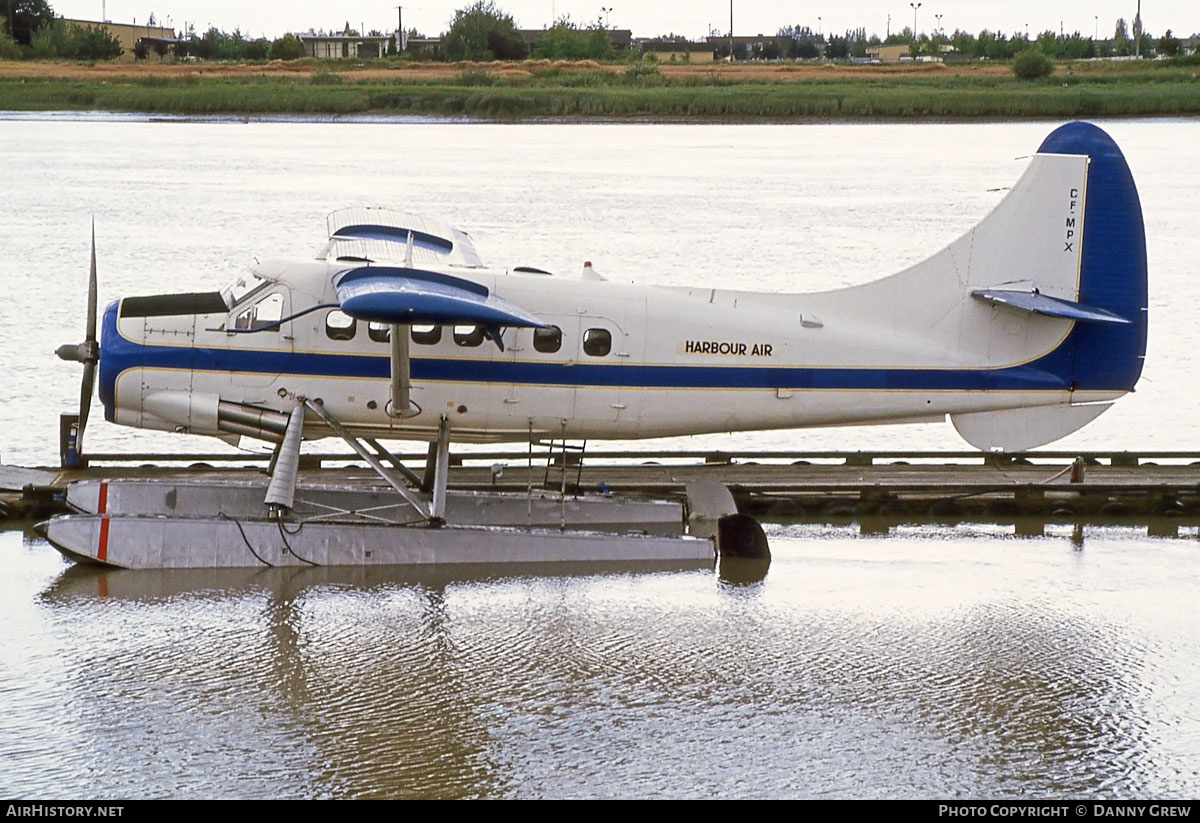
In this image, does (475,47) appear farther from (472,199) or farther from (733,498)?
(733,498)

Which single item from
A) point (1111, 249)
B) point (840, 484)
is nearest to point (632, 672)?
point (840, 484)

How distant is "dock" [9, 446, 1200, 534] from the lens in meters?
15.1

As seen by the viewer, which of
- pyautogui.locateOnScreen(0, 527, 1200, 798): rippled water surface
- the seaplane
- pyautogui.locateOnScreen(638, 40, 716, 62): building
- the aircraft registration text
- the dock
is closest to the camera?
pyautogui.locateOnScreen(0, 527, 1200, 798): rippled water surface

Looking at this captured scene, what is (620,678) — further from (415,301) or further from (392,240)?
(392,240)

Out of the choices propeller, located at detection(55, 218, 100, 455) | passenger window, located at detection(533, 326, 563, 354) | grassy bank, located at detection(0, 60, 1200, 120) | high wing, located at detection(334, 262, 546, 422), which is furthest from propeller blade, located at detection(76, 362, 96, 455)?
grassy bank, located at detection(0, 60, 1200, 120)

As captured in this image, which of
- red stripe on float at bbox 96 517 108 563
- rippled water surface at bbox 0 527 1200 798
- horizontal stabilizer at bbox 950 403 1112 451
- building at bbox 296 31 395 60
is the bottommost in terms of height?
rippled water surface at bbox 0 527 1200 798

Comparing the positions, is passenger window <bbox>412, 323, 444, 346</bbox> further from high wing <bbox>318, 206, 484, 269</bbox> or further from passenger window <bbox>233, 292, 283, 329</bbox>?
passenger window <bbox>233, 292, 283, 329</bbox>

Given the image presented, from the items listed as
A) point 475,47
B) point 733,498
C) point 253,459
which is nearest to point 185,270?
point 253,459

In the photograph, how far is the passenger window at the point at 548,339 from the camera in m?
13.3

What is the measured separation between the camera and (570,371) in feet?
44.1

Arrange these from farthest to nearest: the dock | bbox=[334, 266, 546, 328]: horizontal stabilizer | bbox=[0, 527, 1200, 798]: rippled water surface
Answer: the dock < bbox=[334, 266, 546, 328]: horizontal stabilizer < bbox=[0, 527, 1200, 798]: rippled water surface

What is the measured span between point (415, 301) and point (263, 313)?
1952 millimetres

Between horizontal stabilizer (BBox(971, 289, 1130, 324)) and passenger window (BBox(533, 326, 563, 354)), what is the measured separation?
3.71 metres

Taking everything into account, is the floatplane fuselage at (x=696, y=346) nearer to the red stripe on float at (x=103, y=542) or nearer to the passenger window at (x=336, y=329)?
the passenger window at (x=336, y=329)
